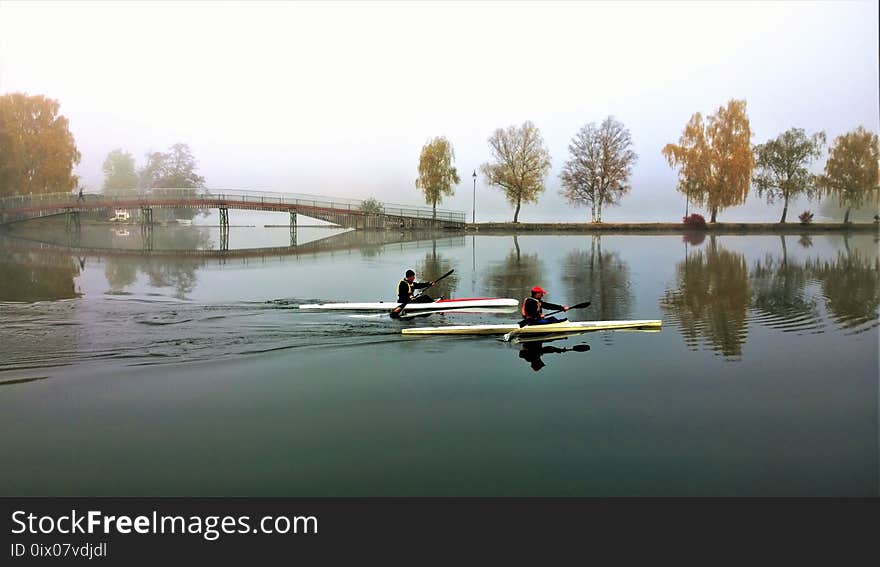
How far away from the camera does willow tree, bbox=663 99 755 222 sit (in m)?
70.9

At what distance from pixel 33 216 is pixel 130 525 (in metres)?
75.4

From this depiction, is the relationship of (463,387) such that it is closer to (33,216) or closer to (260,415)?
(260,415)

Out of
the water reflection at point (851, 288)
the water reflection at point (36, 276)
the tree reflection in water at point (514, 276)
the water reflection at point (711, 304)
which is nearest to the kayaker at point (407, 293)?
the tree reflection in water at point (514, 276)

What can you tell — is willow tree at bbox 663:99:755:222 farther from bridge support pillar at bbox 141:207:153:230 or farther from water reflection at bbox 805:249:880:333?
bridge support pillar at bbox 141:207:153:230

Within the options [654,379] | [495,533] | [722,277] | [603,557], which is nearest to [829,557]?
[603,557]

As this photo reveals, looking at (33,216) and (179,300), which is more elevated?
(33,216)

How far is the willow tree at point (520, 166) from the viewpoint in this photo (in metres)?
79.1

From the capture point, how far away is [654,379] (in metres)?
11.7

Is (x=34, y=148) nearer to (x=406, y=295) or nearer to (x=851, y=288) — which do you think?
(x=406, y=295)

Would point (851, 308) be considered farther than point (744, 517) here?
Yes

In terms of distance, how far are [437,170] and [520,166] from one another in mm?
10558

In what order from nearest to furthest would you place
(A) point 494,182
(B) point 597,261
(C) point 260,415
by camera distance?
(C) point 260,415 < (B) point 597,261 < (A) point 494,182

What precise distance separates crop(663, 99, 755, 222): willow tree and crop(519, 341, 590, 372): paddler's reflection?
64088mm

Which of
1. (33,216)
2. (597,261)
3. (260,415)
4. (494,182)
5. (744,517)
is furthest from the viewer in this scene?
(494,182)
